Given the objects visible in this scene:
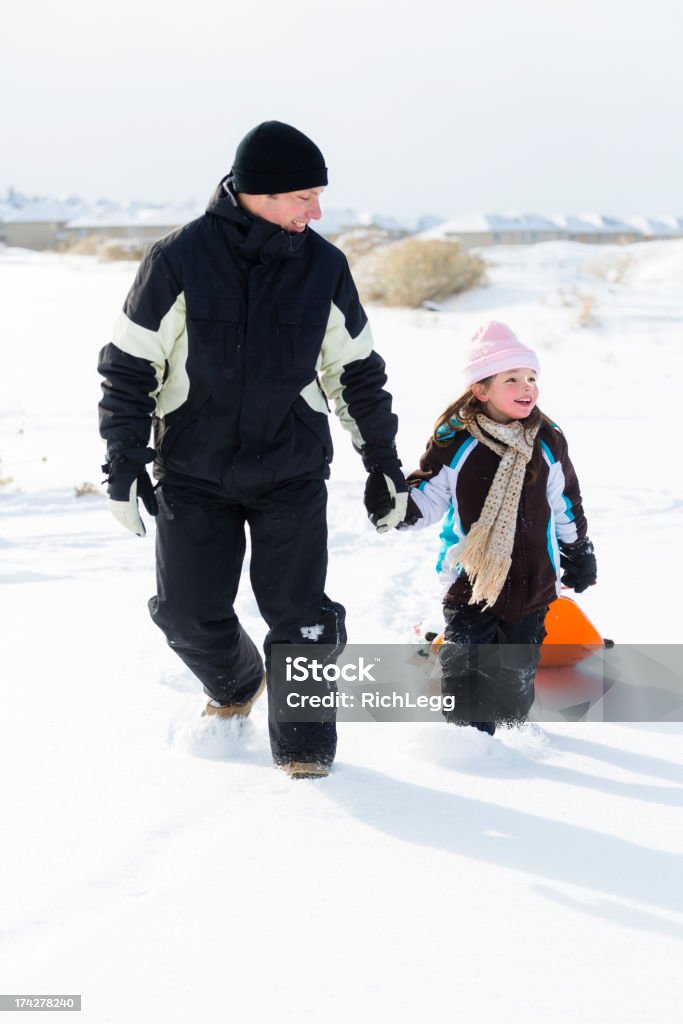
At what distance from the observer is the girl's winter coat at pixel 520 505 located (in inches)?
120

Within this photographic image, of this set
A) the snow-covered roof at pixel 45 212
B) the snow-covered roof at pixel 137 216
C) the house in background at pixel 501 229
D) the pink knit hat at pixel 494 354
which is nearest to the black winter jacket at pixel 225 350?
the pink knit hat at pixel 494 354

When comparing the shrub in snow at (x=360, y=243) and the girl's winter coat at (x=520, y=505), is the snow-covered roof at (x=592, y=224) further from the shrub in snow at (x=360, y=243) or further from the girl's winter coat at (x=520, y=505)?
the girl's winter coat at (x=520, y=505)

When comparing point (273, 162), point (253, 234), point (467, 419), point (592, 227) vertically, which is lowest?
point (592, 227)

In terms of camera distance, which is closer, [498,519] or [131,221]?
[498,519]

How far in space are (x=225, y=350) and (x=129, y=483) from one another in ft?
1.32

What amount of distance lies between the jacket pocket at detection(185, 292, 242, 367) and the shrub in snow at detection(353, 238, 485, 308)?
12162mm

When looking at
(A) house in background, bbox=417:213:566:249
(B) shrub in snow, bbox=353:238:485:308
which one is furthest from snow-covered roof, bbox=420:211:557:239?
(B) shrub in snow, bbox=353:238:485:308

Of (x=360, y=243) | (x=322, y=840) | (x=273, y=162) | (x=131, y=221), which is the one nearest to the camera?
(x=322, y=840)

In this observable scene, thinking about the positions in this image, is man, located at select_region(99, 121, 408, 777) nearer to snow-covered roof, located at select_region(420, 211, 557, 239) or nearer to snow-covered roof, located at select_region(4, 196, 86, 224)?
snow-covered roof, located at select_region(420, 211, 557, 239)

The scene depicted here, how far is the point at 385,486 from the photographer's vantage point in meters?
2.96

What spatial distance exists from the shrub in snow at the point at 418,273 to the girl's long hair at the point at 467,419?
11734 millimetres

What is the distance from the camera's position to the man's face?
2.65 m

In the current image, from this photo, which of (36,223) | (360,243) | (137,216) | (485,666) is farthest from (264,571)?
(36,223)

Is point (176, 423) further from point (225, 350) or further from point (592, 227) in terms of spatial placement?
point (592, 227)
